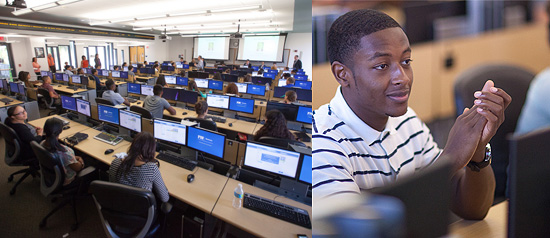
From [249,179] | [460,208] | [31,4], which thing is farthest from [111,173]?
[31,4]

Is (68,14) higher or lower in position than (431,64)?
higher

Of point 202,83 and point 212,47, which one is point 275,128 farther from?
point 212,47

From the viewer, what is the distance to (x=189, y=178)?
1940 millimetres

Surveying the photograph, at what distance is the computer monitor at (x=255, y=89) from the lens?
523 centimetres

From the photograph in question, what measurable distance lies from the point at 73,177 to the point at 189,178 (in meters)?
1.12

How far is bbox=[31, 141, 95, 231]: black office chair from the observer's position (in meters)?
2.03

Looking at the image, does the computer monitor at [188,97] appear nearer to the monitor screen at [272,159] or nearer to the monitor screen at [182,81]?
the monitor screen at [182,81]

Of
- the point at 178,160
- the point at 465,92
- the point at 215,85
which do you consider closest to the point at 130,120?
the point at 178,160

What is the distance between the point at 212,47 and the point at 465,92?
47.7ft

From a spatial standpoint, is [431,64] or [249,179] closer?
[431,64]

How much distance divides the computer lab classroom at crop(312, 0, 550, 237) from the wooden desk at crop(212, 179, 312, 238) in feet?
2.87

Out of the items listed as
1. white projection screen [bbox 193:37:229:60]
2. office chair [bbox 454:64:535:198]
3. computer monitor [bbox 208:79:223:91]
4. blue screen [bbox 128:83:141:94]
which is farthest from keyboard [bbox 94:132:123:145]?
white projection screen [bbox 193:37:229:60]

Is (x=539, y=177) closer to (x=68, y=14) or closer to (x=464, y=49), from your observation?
(x=464, y=49)

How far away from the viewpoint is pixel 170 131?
2.42m
